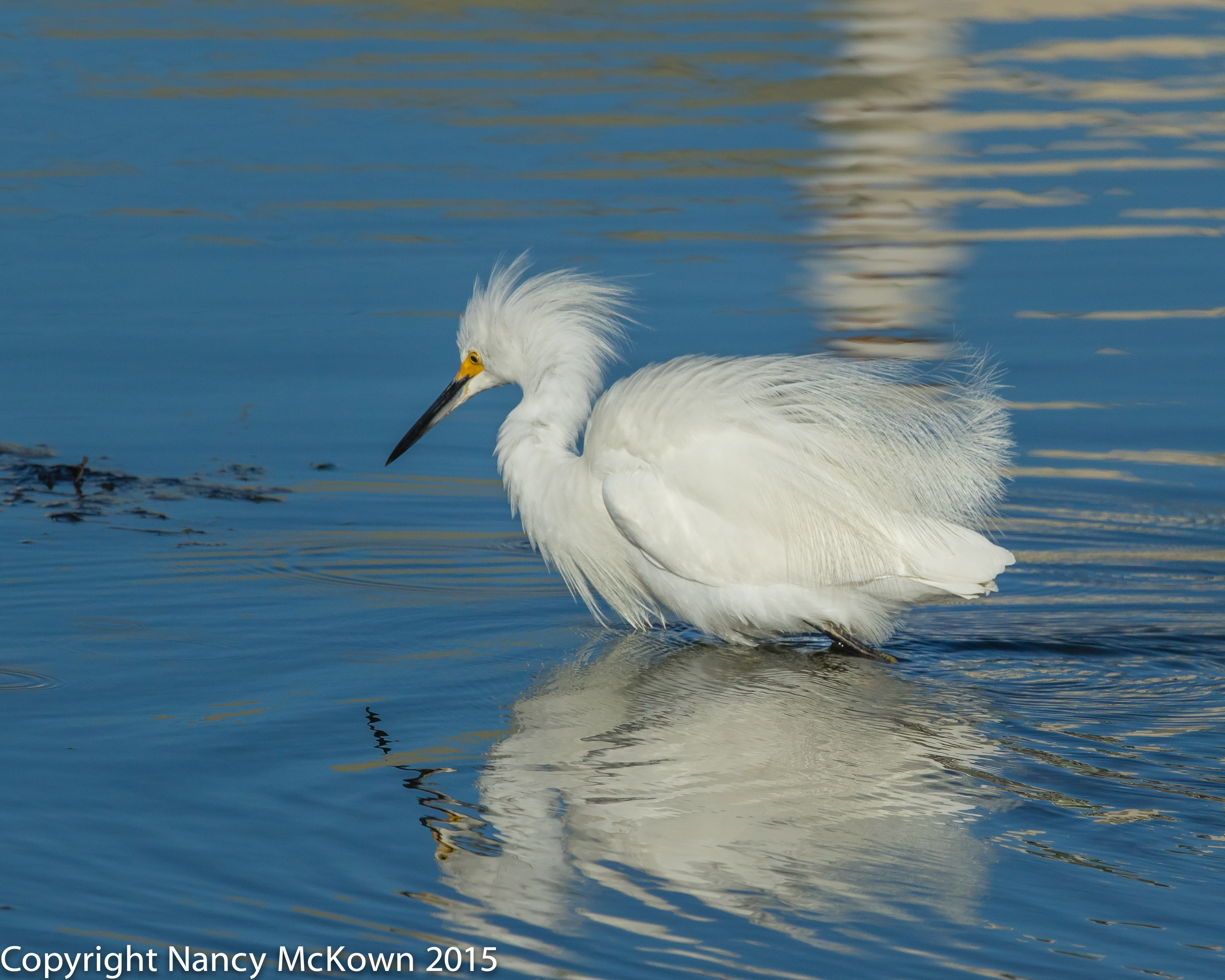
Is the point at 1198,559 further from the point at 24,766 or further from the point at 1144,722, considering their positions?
the point at 24,766

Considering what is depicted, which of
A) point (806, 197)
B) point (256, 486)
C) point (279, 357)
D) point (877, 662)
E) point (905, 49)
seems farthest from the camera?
point (905, 49)

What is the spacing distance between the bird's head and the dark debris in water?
0.91m

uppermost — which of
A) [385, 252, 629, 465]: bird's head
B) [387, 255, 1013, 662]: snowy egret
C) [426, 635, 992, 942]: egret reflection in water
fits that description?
[385, 252, 629, 465]: bird's head

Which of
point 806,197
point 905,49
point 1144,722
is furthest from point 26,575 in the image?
point 905,49

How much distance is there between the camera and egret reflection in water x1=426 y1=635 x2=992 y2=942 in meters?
3.75

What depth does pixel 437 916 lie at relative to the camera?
362 cm

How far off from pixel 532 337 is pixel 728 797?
87.1 inches

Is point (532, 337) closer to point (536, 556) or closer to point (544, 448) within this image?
point (544, 448)

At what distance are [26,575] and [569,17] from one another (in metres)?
12.0

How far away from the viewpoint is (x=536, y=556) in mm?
6336

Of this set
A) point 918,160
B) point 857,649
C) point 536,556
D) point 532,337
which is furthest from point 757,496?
point 918,160

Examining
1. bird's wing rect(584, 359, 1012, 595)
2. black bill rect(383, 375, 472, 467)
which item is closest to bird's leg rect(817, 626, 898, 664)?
bird's wing rect(584, 359, 1012, 595)

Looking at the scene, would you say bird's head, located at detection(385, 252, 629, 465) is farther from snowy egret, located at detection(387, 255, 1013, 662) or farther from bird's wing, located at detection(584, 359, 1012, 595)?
bird's wing, located at detection(584, 359, 1012, 595)

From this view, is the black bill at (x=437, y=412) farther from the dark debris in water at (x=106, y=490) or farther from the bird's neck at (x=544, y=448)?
the dark debris in water at (x=106, y=490)
